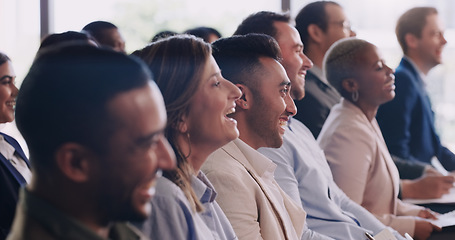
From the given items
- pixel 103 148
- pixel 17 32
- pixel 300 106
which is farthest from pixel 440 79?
pixel 103 148

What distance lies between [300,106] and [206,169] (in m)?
1.49

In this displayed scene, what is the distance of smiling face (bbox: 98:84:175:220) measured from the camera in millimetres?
693

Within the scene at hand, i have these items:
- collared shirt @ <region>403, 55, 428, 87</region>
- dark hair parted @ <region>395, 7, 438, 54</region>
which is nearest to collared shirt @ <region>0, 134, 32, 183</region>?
collared shirt @ <region>403, 55, 428, 87</region>

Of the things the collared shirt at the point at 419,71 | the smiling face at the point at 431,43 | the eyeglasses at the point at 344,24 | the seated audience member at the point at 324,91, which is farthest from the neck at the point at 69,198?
the smiling face at the point at 431,43

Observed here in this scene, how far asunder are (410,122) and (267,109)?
5.88 ft

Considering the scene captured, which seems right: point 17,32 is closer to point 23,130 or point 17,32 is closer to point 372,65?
point 372,65

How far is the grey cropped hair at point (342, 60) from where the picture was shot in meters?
2.69

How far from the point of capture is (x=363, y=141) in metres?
2.51

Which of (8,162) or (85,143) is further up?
(85,143)

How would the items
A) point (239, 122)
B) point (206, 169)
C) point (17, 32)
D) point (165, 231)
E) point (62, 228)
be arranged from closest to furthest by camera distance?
point (62, 228)
point (165, 231)
point (206, 169)
point (239, 122)
point (17, 32)

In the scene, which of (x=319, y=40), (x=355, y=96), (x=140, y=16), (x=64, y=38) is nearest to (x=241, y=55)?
(x=64, y=38)

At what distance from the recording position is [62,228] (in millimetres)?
687

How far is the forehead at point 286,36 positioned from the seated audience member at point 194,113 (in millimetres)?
964

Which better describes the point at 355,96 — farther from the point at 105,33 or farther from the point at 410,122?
the point at 105,33
